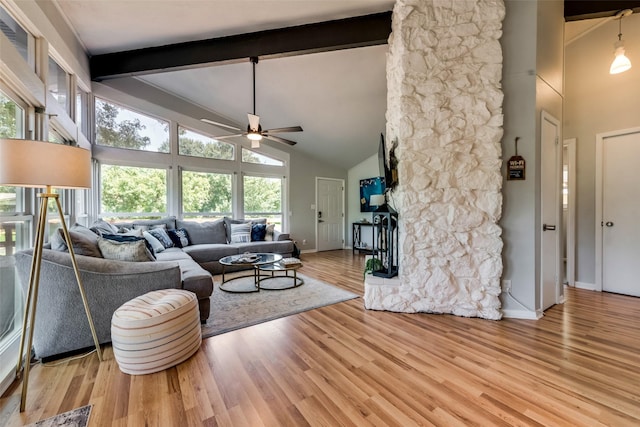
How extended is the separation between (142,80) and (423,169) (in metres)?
5.08

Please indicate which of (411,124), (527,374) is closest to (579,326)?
(527,374)

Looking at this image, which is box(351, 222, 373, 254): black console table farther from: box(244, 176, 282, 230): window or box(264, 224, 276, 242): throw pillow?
box(264, 224, 276, 242): throw pillow

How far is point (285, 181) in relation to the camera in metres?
6.55

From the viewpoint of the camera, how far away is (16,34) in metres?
2.01

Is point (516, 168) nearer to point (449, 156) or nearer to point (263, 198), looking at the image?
point (449, 156)

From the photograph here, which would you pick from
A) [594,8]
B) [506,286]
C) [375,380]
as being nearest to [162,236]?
[375,380]

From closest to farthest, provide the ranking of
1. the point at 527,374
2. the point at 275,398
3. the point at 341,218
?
the point at 275,398 → the point at 527,374 → the point at 341,218

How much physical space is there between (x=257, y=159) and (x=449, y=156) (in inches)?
178

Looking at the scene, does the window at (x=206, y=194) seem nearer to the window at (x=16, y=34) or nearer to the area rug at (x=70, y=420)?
the window at (x=16, y=34)

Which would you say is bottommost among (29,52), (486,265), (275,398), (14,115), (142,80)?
(275,398)

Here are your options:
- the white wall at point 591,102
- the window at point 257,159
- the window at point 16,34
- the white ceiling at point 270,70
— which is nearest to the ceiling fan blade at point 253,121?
the white ceiling at point 270,70

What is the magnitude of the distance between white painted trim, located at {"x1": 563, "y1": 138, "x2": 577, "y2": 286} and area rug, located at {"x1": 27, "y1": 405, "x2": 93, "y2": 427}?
5316mm

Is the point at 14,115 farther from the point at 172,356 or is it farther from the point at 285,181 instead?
the point at 285,181

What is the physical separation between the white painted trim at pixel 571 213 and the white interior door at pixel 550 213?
949mm
